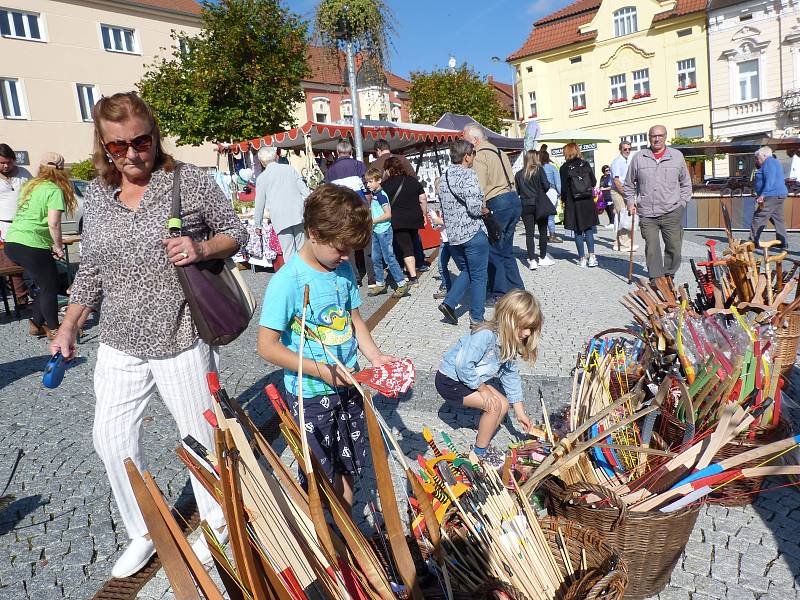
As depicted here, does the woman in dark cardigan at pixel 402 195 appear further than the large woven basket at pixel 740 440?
Yes

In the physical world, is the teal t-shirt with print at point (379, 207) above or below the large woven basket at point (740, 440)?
above

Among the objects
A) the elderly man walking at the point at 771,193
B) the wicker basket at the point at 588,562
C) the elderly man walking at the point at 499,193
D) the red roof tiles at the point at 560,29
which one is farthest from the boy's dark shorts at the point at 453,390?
the red roof tiles at the point at 560,29

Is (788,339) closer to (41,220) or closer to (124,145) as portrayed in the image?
(124,145)

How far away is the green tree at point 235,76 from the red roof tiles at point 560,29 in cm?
2233

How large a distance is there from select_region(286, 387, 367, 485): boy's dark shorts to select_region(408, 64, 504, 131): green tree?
91.1ft

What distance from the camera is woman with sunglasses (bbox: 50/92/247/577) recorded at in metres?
2.20

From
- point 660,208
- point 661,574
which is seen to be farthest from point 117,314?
point 660,208

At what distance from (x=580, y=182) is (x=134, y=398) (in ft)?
25.6

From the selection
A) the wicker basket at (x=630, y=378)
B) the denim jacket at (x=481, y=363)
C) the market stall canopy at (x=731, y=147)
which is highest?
the market stall canopy at (x=731, y=147)

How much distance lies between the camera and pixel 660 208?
646 centimetres

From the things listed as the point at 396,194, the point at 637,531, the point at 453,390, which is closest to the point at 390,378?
the point at 637,531

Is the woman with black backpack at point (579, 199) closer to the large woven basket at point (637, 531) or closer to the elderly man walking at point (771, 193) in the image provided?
the elderly man walking at point (771, 193)

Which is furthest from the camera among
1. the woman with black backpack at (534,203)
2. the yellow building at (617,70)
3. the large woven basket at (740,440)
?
the yellow building at (617,70)

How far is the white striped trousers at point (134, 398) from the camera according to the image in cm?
232
